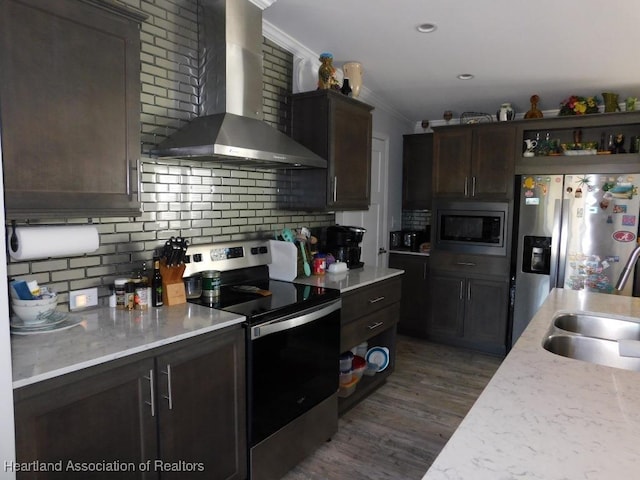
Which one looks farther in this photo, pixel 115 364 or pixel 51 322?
pixel 51 322

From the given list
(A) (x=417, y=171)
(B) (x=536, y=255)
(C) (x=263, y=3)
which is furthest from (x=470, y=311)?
(C) (x=263, y=3)

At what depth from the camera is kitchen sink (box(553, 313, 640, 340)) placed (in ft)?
6.36

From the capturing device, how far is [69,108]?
1.54m

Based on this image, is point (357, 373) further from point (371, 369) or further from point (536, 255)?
point (536, 255)

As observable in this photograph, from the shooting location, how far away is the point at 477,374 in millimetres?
3646

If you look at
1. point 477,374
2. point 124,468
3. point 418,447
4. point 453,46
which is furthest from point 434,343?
point 124,468

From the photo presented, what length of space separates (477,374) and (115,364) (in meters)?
3.09

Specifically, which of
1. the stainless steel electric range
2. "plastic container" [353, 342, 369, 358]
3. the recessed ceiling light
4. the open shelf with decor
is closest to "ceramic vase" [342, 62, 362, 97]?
the recessed ceiling light

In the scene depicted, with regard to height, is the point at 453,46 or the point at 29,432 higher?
the point at 453,46

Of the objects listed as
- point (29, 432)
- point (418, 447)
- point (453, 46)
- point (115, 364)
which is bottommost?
point (418, 447)

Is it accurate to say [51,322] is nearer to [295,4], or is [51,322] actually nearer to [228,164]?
[228,164]

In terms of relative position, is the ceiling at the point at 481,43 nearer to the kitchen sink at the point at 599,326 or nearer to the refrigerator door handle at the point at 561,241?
the refrigerator door handle at the point at 561,241

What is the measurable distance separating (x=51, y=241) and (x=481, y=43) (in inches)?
112

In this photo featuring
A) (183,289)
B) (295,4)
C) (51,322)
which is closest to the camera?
(51,322)
